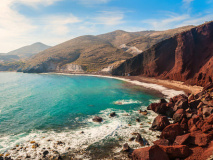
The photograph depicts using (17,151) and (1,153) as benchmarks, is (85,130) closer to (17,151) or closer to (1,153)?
(17,151)

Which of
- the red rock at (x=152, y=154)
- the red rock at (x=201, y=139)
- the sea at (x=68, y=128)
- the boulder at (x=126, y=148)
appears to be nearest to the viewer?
the red rock at (x=152, y=154)

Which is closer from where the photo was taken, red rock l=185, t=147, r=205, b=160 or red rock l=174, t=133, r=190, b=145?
red rock l=185, t=147, r=205, b=160

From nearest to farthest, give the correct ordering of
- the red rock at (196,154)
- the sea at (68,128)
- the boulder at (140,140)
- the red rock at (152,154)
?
1. the red rock at (152,154)
2. the red rock at (196,154)
3. the sea at (68,128)
4. the boulder at (140,140)

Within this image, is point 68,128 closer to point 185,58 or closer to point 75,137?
point 75,137

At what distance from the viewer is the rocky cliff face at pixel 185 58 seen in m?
55.7

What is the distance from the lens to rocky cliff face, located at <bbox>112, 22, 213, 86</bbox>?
55719 millimetres

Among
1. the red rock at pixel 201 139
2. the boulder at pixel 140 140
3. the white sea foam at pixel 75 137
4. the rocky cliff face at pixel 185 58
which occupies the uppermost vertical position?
the rocky cliff face at pixel 185 58

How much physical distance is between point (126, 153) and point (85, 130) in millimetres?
9435

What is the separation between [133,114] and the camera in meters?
32.2

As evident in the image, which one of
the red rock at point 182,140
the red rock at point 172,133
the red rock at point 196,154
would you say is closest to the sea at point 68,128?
the red rock at point 172,133

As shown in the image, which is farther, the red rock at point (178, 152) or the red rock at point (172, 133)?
the red rock at point (172, 133)

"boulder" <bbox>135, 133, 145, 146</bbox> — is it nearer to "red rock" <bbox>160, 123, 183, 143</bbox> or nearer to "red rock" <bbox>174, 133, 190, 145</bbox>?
"red rock" <bbox>160, 123, 183, 143</bbox>

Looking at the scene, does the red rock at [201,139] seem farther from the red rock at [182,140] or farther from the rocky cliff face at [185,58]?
the rocky cliff face at [185,58]

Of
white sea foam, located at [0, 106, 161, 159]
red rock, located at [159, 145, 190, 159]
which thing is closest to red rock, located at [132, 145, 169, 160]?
red rock, located at [159, 145, 190, 159]
